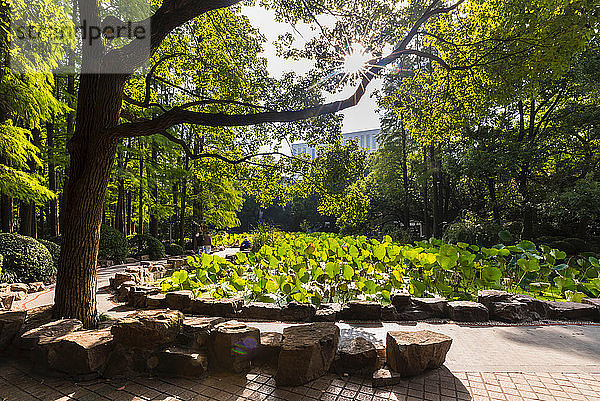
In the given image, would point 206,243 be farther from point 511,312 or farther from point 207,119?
point 511,312

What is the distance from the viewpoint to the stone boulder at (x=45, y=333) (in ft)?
9.63

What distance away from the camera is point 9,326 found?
329cm

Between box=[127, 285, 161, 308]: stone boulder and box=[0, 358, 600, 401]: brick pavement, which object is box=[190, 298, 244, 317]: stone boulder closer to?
box=[127, 285, 161, 308]: stone boulder

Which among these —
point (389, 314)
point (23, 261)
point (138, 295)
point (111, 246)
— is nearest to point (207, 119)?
point (138, 295)

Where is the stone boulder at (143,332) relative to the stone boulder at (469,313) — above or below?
above

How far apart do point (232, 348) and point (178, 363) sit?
19.8 inches

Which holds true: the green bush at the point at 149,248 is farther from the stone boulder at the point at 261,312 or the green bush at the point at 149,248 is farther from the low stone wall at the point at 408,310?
the stone boulder at the point at 261,312

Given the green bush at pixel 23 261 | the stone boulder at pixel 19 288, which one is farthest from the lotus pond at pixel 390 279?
the green bush at pixel 23 261

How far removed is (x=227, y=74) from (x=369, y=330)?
6.01m

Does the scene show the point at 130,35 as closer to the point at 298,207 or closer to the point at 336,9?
the point at 336,9

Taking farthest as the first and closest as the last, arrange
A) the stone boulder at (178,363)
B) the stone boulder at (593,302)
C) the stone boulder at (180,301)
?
the stone boulder at (180,301), the stone boulder at (593,302), the stone boulder at (178,363)

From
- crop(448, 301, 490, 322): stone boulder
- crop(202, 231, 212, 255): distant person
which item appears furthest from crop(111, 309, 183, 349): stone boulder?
crop(202, 231, 212, 255): distant person

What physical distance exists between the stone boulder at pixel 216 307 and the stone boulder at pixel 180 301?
105 millimetres

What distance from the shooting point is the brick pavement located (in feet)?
8.18
